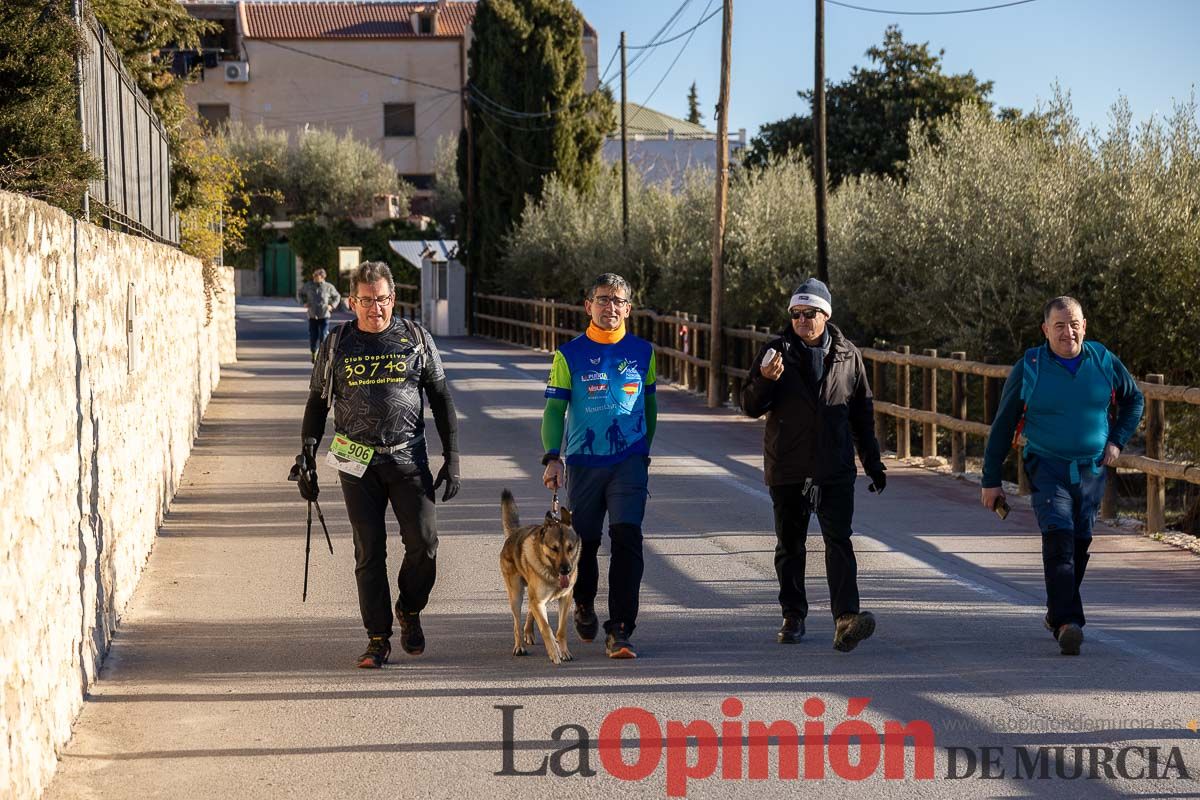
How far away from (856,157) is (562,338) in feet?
48.4

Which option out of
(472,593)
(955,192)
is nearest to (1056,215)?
→ (955,192)

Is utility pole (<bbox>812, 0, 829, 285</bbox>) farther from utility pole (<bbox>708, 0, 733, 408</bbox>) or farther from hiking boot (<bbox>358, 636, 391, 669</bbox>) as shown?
hiking boot (<bbox>358, 636, 391, 669</bbox>)

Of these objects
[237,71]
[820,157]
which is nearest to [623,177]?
[820,157]

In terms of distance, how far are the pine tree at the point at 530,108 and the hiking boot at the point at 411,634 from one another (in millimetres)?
36578

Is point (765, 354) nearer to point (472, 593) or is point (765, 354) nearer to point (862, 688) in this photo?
point (862, 688)

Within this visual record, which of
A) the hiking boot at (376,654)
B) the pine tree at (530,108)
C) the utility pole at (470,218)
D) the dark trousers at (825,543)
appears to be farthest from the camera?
the utility pole at (470,218)

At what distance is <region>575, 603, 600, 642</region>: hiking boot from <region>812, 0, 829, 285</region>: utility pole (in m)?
13.0

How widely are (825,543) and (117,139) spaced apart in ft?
23.8

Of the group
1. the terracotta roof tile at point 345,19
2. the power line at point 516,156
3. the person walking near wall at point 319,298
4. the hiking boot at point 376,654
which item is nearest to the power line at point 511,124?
the power line at point 516,156

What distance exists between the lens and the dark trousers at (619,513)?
754 cm

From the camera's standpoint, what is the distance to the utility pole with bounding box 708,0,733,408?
23094mm

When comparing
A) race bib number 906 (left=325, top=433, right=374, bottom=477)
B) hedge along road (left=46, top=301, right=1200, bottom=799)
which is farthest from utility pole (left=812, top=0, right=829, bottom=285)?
race bib number 906 (left=325, top=433, right=374, bottom=477)

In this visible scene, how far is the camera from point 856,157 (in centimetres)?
4725

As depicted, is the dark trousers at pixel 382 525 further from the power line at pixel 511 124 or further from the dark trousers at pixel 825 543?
the power line at pixel 511 124
